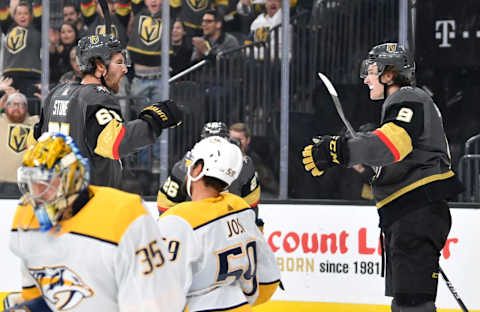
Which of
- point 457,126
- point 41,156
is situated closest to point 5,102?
point 457,126

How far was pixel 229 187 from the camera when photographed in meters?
4.91

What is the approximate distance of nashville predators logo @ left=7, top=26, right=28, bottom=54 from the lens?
637cm

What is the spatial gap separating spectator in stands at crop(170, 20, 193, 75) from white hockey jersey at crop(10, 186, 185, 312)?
4.08m

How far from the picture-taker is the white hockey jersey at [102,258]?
2152mm

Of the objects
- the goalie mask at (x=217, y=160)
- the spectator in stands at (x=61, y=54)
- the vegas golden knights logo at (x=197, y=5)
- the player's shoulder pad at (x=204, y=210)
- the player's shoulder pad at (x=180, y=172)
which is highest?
the vegas golden knights logo at (x=197, y=5)

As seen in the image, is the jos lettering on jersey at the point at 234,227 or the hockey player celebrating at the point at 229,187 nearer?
the jos lettering on jersey at the point at 234,227

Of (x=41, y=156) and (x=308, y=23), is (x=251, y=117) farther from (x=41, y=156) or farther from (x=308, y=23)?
(x=41, y=156)

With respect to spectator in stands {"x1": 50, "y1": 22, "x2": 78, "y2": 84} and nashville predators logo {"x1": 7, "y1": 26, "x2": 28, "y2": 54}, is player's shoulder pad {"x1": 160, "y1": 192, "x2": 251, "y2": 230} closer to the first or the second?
spectator in stands {"x1": 50, "y1": 22, "x2": 78, "y2": 84}

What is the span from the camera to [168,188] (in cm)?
479

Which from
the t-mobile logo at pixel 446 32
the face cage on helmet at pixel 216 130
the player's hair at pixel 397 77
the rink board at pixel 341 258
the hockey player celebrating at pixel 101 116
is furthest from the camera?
the t-mobile logo at pixel 446 32

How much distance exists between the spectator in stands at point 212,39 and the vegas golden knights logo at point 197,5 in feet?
0.18

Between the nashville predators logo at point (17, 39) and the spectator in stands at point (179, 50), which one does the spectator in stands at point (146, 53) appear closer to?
the spectator in stands at point (179, 50)

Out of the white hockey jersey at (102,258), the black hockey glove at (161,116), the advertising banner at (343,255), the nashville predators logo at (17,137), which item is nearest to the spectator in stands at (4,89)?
the nashville predators logo at (17,137)

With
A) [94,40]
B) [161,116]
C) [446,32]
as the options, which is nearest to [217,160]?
[161,116]
